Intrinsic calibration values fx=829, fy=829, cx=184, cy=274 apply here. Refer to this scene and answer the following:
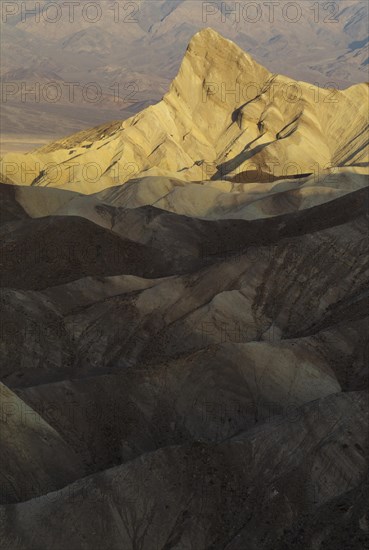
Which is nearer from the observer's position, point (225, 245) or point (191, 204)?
point (225, 245)

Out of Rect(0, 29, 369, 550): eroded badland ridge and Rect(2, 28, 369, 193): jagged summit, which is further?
Rect(2, 28, 369, 193): jagged summit

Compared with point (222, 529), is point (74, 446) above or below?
below

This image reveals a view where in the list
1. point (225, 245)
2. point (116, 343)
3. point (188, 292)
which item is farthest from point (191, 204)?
point (116, 343)

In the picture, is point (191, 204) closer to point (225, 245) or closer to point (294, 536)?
point (225, 245)

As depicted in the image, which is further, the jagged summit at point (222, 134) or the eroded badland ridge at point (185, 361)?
the jagged summit at point (222, 134)

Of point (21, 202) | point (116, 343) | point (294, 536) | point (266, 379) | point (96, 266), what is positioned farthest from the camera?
point (21, 202)

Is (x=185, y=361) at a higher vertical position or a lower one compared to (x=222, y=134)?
higher

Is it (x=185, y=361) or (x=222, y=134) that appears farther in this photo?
(x=222, y=134)

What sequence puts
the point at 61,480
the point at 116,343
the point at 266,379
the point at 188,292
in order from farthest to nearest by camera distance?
the point at 188,292
the point at 116,343
the point at 266,379
the point at 61,480
